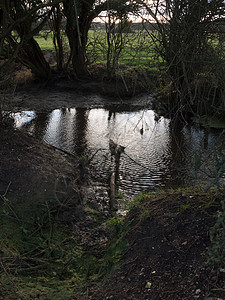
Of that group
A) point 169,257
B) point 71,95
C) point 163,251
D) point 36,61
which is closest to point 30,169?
point 163,251

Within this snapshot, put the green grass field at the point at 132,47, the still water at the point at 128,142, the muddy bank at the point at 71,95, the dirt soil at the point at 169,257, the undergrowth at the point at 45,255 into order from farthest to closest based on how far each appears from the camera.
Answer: the muddy bank at the point at 71,95 < the still water at the point at 128,142 < the green grass field at the point at 132,47 < the undergrowth at the point at 45,255 < the dirt soil at the point at 169,257

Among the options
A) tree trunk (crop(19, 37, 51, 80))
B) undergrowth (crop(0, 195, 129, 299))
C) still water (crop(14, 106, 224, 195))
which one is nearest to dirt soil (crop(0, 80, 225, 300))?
undergrowth (crop(0, 195, 129, 299))

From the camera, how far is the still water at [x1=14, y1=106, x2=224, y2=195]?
6.81m

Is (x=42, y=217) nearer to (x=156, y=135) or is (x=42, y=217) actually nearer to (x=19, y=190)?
(x=19, y=190)

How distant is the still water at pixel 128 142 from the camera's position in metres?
6.81

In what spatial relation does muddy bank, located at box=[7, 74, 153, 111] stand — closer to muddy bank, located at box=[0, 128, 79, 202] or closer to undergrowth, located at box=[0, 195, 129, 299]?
muddy bank, located at box=[0, 128, 79, 202]

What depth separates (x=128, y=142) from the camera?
29.9ft

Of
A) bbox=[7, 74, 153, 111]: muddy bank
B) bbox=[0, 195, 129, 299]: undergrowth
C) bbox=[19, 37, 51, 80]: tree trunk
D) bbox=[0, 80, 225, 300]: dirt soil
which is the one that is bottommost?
bbox=[0, 195, 129, 299]: undergrowth

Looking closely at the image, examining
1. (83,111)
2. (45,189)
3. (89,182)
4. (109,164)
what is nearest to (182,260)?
(45,189)

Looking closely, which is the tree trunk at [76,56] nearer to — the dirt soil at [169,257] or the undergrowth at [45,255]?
the undergrowth at [45,255]

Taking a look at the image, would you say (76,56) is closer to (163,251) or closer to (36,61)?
(36,61)

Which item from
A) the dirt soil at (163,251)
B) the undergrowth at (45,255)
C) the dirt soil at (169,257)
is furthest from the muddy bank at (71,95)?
the dirt soil at (169,257)

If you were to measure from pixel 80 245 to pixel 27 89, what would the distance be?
11.7 meters

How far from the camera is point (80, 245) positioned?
4.54 meters
